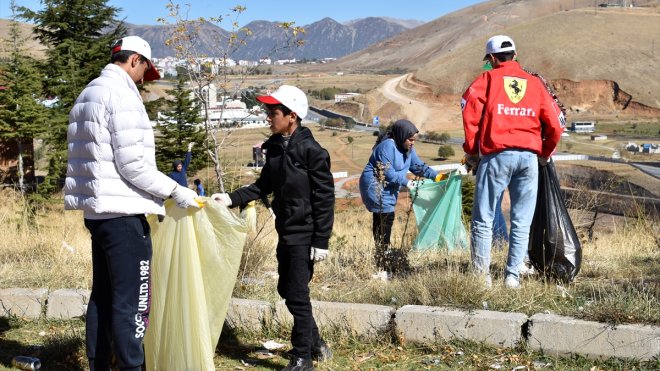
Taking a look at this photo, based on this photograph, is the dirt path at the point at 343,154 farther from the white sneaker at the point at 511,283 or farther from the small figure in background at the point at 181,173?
the white sneaker at the point at 511,283

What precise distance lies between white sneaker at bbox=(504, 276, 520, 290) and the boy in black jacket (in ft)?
5.15

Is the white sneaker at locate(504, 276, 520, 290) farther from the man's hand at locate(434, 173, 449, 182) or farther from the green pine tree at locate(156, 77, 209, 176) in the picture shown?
the green pine tree at locate(156, 77, 209, 176)

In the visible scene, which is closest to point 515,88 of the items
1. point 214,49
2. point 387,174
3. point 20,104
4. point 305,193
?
point 305,193

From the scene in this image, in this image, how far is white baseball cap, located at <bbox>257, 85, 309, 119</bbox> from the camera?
4168 millimetres

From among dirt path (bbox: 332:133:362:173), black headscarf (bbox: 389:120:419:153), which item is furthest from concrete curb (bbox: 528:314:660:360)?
dirt path (bbox: 332:133:362:173)

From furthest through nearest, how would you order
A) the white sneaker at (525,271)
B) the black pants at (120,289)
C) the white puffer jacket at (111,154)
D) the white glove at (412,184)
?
the white glove at (412,184), the white sneaker at (525,271), the black pants at (120,289), the white puffer jacket at (111,154)

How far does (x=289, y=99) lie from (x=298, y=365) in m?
1.48

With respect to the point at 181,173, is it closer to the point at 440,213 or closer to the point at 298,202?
the point at 440,213

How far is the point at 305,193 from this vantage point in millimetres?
4145

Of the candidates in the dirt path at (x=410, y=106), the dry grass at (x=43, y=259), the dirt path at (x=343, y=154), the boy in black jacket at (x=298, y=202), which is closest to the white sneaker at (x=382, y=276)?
the boy in black jacket at (x=298, y=202)

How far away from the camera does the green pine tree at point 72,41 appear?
29250 mm

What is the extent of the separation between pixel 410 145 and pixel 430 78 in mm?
106396

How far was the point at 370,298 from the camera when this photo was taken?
5094 mm

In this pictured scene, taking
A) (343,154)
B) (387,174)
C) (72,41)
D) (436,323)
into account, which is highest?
(72,41)
